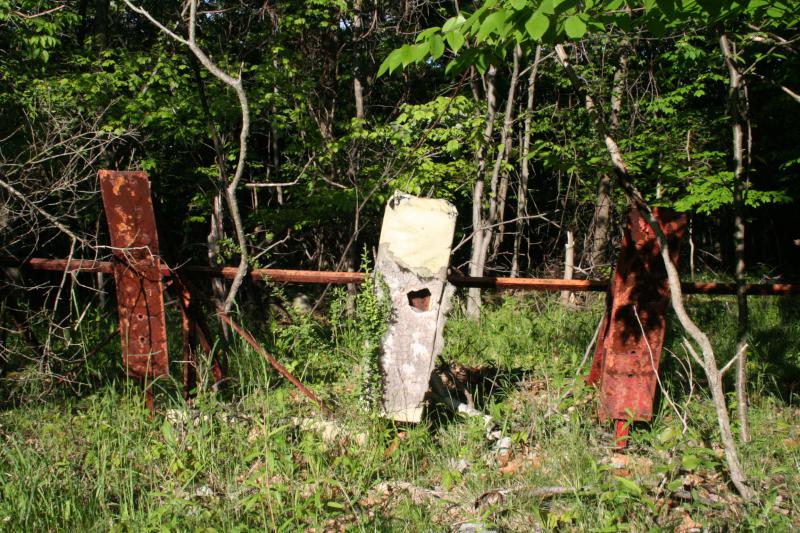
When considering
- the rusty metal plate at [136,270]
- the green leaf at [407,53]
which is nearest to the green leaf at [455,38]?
the green leaf at [407,53]

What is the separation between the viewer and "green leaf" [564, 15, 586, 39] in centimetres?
230

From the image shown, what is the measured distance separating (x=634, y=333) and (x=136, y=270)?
9.20 feet

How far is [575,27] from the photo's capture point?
91.7 inches

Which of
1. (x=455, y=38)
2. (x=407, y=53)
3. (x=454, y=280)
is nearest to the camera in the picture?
(x=455, y=38)

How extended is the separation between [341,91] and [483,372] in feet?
17.7

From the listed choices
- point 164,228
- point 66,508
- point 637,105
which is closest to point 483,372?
point 164,228

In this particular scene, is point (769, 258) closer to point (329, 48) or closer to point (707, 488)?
point (329, 48)

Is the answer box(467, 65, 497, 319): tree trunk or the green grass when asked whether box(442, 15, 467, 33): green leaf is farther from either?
box(467, 65, 497, 319): tree trunk

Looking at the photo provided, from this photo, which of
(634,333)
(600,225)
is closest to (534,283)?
(634,333)

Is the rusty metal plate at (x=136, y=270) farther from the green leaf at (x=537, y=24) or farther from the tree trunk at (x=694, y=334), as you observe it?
the tree trunk at (x=694, y=334)

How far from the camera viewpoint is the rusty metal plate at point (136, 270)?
330 cm

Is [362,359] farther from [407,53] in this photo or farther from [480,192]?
[480,192]

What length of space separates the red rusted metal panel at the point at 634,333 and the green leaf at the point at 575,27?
128 cm

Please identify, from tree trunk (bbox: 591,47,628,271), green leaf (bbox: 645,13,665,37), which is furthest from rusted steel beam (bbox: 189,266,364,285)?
tree trunk (bbox: 591,47,628,271)
